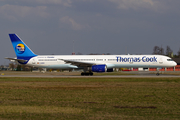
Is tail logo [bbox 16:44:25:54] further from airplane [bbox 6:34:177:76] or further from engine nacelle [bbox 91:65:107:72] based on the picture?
engine nacelle [bbox 91:65:107:72]

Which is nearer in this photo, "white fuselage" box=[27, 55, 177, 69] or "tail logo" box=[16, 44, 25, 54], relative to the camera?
"white fuselage" box=[27, 55, 177, 69]

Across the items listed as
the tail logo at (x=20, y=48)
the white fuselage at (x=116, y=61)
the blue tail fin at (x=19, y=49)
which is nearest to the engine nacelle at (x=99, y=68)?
the white fuselage at (x=116, y=61)

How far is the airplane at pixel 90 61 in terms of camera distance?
43.0 metres

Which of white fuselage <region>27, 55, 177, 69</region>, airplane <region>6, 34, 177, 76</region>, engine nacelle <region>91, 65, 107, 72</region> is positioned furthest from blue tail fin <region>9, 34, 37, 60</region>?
engine nacelle <region>91, 65, 107, 72</region>

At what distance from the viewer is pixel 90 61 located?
44.8 m

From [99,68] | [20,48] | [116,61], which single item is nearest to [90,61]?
[99,68]

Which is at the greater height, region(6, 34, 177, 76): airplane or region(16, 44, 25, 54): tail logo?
region(16, 44, 25, 54): tail logo

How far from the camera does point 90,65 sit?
143ft

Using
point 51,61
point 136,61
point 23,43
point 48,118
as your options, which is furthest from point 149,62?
point 48,118

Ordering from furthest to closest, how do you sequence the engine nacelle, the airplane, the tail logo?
the tail logo → the airplane → the engine nacelle

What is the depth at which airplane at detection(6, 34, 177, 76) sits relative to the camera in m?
43.0

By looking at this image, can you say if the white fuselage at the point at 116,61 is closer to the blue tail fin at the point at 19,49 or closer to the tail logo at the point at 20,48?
the blue tail fin at the point at 19,49

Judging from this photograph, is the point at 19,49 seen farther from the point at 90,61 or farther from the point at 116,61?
the point at 116,61

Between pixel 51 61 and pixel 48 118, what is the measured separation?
122ft
